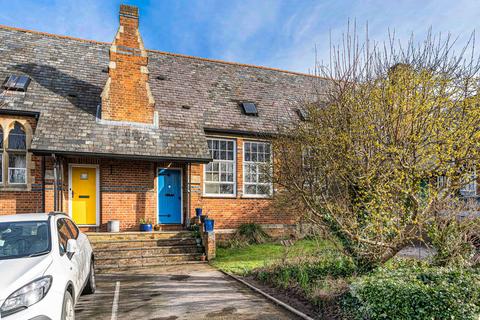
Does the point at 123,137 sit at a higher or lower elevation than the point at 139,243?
higher

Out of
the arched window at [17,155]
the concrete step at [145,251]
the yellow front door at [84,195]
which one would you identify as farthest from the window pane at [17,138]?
the concrete step at [145,251]

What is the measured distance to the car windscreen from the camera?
477 cm

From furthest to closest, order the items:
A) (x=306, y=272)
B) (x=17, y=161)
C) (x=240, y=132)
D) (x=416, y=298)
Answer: (x=240, y=132) → (x=17, y=161) → (x=306, y=272) → (x=416, y=298)

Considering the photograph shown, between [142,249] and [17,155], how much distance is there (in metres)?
5.34

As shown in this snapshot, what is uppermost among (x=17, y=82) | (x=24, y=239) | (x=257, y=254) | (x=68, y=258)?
(x=17, y=82)

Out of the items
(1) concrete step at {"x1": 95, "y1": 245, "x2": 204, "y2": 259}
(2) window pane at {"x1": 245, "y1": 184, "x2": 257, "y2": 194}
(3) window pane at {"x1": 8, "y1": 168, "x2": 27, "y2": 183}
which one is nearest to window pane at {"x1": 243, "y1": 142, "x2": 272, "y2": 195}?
(2) window pane at {"x1": 245, "y1": 184, "x2": 257, "y2": 194}

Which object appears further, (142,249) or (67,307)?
(142,249)

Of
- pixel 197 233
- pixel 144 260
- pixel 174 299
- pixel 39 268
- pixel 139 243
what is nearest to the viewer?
pixel 39 268

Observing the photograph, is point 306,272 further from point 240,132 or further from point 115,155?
point 240,132

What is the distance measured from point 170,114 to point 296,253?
7.66 m

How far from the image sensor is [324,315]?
18.5 feet

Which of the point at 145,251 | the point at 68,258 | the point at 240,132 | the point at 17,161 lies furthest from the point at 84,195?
the point at 68,258

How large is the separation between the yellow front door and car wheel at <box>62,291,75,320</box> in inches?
317

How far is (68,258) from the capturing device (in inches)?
199
